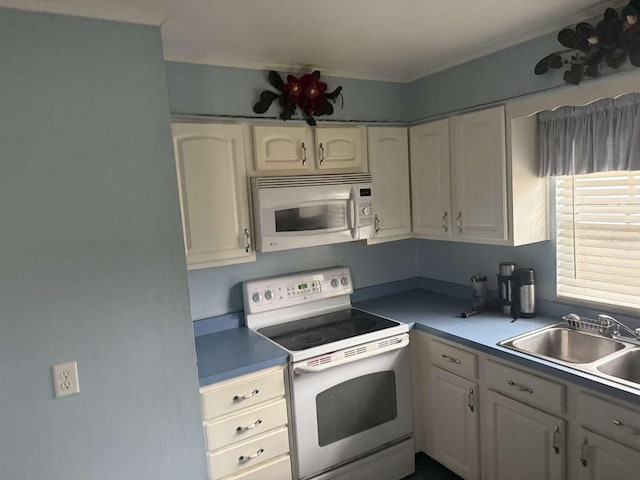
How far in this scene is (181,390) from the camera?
5.96ft

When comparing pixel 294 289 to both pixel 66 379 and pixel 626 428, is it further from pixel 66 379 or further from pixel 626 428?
pixel 626 428

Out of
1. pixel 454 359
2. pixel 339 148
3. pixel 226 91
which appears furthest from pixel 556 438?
pixel 226 91

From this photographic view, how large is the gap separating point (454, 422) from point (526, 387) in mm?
563

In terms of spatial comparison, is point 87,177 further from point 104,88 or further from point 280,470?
point 280,470

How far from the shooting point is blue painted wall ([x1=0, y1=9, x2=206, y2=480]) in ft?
4.95

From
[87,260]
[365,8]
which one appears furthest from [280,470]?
[365,8]

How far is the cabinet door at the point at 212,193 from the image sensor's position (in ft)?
7.29

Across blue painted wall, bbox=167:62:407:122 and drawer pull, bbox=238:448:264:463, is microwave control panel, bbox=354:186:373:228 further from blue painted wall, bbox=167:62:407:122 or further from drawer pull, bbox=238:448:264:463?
drawer pull, bbox=238:448:264:463

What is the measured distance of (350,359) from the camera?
7.58 ft

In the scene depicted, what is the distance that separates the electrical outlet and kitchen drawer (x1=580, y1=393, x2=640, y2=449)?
1.90 metres

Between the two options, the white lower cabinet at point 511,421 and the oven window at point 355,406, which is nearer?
the white lower cabinet at point 511,421

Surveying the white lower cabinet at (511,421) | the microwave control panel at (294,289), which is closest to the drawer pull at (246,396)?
the microwave control panel at (294,289)

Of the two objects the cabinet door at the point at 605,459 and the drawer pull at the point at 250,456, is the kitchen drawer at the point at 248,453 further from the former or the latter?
the cabinet door at the point at 605,459

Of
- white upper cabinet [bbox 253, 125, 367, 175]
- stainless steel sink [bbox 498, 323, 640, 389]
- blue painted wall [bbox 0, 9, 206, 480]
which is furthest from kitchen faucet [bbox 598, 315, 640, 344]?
blue painted wall [bbox 0, 9, 206, 480]
